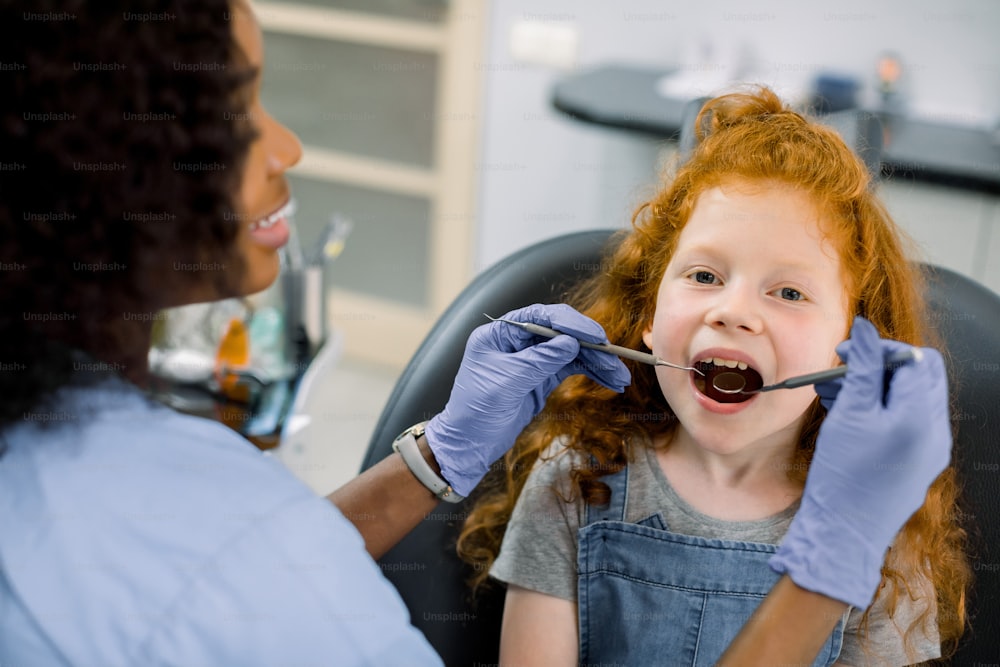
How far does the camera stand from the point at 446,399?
134 centimetres

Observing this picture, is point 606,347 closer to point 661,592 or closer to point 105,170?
point 661,592

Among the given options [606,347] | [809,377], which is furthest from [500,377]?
[809,377]

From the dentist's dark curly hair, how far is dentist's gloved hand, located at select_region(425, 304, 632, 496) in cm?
39

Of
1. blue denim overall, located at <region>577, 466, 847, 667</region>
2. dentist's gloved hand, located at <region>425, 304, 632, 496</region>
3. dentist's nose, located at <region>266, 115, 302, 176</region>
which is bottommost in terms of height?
blue denim overall, located at <region>577, 466, 847, 667</region>

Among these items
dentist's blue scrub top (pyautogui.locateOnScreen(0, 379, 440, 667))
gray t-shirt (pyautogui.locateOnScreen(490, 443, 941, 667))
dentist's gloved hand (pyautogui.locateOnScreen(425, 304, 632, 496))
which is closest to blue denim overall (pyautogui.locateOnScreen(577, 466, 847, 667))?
gray t-shirt (pyautogui.locateOnScreen(490, 443, 941, 667))

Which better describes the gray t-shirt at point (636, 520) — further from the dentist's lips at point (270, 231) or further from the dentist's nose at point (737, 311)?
the dentist's lips at point (270, 231)

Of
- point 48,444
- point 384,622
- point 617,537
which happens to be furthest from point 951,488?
point 48,444

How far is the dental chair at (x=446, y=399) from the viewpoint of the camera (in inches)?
47.8

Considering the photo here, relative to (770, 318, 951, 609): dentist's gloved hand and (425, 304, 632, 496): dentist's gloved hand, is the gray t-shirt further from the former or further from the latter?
(770, 318, 951, 609): dentist's gloved hand

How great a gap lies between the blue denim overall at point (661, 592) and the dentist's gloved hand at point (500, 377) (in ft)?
0.52

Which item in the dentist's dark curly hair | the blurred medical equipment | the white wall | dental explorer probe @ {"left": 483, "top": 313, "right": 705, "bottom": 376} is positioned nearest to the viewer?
the dentist's dark curly hair

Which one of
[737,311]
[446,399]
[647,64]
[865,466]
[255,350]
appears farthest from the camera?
[647,64]

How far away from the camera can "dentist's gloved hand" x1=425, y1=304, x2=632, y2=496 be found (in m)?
1.16

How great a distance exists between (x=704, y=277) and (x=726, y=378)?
0.13 metres
